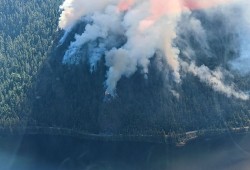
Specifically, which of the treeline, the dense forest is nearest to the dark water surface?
the dense forest

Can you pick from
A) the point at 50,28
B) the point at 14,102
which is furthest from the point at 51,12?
the point at 14,102

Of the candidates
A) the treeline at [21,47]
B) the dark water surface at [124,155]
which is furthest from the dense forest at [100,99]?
the dark water surface at [124,155]

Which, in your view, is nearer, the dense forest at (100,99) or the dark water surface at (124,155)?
the dark water surface at (124,155)

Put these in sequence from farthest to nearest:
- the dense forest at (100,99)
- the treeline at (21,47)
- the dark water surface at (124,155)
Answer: the treeline at (21,47) < the dense forest at (100,99) < the dark water surface at (124,155)

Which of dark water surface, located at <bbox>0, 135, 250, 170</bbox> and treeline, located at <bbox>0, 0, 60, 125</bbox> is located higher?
treeline, located at <bbox>0, 0, 60, 125</bbox>

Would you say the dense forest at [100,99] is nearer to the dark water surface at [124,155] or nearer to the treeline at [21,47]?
the treeline at [21,47]

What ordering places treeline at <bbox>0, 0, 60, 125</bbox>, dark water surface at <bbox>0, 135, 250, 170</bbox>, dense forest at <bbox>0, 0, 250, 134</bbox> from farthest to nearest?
treeline at <bbox>0, 0, 60, 125</bbox>
dense forest at <bbox>0, 0, 250, 134</bbox>
dark water surface at <bbox>0, 135, 250, 170</bbox>

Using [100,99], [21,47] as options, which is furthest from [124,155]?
[21,47]

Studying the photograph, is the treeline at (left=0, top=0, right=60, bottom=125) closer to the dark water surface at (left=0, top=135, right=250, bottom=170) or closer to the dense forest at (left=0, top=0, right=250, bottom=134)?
the dense forest at (left=0, top=0, right=250, bottom=134)
